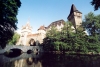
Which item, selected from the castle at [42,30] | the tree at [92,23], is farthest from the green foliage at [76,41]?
the castle at [42,30]

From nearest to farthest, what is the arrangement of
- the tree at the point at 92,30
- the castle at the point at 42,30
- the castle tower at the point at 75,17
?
the tree at the point at 92,30 → the castle tower at the point at 75,17 → the castle at the point at 42,30

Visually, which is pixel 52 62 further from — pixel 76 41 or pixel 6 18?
pixel 76 41

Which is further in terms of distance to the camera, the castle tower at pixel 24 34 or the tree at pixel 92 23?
the castle tower at pixel 24 34

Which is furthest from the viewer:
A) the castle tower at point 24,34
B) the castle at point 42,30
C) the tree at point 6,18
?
the castle tower at point 24,34

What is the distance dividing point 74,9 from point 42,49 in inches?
982

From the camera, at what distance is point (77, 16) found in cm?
5069

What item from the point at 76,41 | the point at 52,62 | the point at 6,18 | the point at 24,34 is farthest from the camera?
the point at 24,34

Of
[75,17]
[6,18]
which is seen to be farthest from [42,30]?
[6,18]

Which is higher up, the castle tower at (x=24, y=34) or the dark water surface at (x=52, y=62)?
the castle tower at (x=24, y=34)

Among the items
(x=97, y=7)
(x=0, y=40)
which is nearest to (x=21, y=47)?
(x=0, y=40)

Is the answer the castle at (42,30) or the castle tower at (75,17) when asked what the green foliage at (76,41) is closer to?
the castle at (42,30)

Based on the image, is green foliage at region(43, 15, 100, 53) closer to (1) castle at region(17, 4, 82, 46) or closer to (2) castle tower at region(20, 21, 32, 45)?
(1) castle at region(17, 4, 82, 46)

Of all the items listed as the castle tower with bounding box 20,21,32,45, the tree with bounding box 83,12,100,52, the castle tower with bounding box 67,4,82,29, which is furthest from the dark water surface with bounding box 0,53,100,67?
the castle tower with bounding box 20,21,32,45

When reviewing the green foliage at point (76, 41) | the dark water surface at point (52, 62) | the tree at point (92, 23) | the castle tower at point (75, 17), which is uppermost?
the castle tower at point (75, 17)
